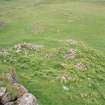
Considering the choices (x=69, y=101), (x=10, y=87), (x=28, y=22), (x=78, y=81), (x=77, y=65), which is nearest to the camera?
(x=10, y=87)

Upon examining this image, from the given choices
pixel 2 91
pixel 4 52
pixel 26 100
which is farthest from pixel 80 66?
pixel 2 91

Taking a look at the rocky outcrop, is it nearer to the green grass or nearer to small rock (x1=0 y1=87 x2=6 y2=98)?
small rock (x1=0 y1=87 x2=6 y2=98)

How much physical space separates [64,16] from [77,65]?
1760 cm

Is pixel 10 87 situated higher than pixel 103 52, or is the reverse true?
pixel 10 87

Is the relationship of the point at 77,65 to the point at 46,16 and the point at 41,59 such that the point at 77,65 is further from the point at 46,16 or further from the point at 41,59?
the point at 46,16

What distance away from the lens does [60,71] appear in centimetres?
2180

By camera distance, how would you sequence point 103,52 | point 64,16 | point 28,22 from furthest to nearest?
point 64,16
point 28,22
point 103,52

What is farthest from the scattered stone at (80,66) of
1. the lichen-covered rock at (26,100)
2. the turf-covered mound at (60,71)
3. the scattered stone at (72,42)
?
the lichen-covered rock at (26,100)

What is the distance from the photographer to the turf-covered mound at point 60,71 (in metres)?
19.2

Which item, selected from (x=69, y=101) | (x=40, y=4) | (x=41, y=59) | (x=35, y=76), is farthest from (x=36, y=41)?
(x=40, y=4)

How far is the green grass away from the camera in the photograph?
775 inches

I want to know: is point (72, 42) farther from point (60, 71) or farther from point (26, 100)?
point (26, 100)

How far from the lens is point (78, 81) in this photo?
20.9 meters

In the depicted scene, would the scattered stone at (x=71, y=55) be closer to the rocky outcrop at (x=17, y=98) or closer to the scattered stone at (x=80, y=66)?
the scattered stone at (x=80, y=66)
